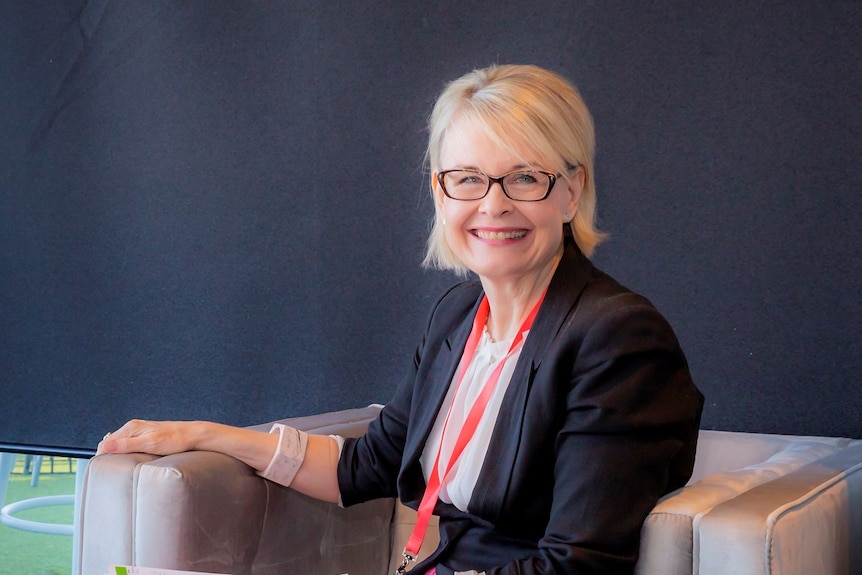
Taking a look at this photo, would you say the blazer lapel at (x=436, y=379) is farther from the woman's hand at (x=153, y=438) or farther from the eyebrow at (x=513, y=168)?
the woman's hand at (x=153, y=438)

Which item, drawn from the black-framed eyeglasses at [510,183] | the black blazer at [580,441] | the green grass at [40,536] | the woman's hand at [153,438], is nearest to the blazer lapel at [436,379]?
the black blazer at [580,441]

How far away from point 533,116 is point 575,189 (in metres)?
0.18

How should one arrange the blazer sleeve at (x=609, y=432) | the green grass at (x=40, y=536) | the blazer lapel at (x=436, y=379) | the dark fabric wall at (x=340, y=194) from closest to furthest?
the blazer sleeve at (x=609, y=432) → the blazer lapel at (x=436, y=379) → the dark fabric wall at (x=340, y=194) → the green grass at (x=40, y=536)

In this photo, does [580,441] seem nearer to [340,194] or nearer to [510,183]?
[510,183]

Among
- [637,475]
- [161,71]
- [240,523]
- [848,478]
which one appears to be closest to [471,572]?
[637,475]

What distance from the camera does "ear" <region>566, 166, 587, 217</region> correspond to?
5.76ft

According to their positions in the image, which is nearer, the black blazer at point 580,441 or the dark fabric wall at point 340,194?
the black blazer at point 580,441

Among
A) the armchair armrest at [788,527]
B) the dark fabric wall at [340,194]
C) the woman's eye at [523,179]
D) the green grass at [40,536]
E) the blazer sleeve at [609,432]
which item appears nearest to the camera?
the armchair armrest at [788,527]

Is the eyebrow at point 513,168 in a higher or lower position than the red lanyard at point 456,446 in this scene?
higher

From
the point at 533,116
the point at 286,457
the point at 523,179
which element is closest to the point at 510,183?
the point at 523,179

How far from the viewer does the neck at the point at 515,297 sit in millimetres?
1791

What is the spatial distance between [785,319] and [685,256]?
304mm

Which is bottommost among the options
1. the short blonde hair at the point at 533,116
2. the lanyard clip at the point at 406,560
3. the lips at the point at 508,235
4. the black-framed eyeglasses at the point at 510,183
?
the lanyard clip at the point at 406,560

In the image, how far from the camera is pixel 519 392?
5.37ft
